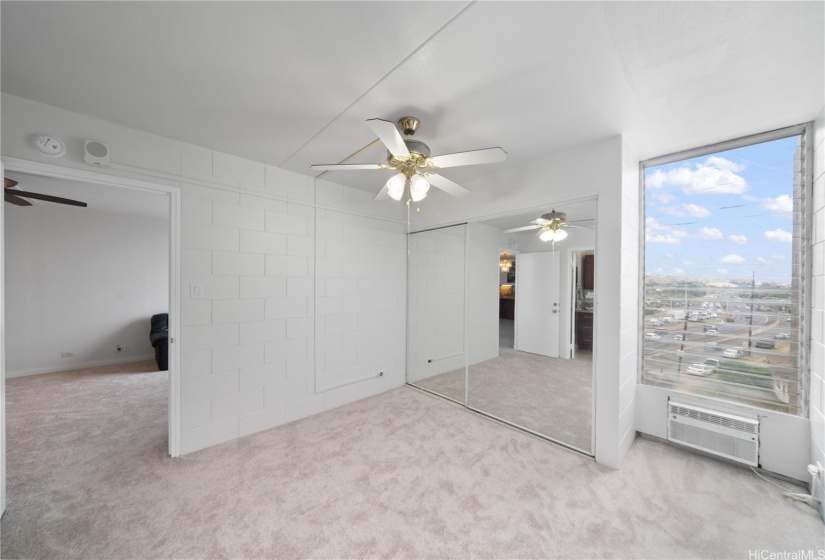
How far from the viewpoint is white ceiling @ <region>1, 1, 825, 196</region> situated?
1220 mm

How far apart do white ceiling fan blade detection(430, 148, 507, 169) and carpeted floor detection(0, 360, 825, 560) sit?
2.13 meters

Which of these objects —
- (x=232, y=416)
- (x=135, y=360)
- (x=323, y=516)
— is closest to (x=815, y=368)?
(x=323, y=516)

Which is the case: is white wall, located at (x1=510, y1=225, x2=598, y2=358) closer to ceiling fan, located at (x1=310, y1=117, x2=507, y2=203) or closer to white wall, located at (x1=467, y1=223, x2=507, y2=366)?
white wall, located at (x1=467, y1=223, x2=507, y2=366)

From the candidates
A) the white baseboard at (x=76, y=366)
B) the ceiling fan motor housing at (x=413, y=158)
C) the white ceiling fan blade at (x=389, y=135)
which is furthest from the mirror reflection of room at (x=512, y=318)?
the white baseboard at (x=76, y=366)

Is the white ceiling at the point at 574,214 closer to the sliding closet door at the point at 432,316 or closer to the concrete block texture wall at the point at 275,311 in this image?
the sliding closet door at the point at 432,316

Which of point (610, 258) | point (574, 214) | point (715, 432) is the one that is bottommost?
point (715, 432)

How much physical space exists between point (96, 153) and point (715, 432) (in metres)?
4.93

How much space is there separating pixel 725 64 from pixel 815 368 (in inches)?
80.3

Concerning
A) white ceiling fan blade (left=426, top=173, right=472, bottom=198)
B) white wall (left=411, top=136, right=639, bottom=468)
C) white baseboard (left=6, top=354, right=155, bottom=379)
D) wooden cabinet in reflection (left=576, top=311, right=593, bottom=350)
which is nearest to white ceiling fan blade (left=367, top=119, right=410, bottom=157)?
white ceiling fan blade (left=426, top=173, right=472, bottom=198)

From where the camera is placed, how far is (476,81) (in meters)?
1.61

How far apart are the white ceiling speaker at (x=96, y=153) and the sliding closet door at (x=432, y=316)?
9.47ft

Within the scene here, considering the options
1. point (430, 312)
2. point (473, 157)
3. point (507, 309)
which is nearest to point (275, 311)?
point (430, 312)

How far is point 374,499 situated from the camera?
6.13 feet

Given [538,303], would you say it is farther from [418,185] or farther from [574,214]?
[418,185]
